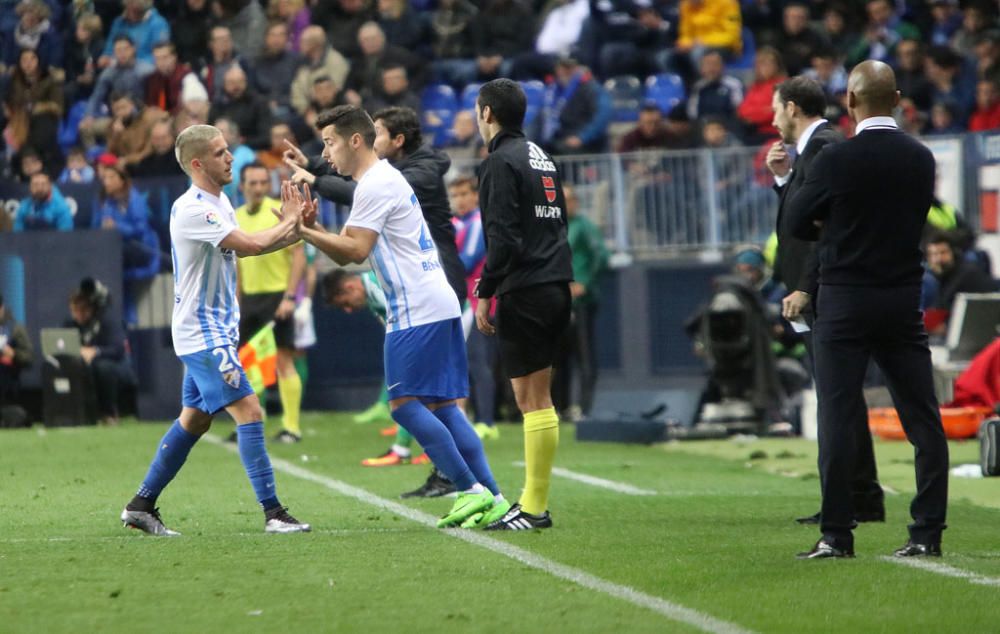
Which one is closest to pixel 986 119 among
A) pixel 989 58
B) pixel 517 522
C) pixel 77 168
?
pixel 989 58

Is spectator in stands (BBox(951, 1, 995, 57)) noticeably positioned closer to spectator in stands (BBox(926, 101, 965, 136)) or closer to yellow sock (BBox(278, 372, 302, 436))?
spectator in stands (BBox(926, 101, 965, 136))

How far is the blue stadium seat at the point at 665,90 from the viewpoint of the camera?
22453 millimetres

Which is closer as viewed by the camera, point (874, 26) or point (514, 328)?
point (514, 328)

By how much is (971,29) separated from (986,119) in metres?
2.53

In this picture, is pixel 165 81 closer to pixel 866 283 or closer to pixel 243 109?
pixel 243 109

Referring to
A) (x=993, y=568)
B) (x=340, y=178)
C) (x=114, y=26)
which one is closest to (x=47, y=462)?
(x=340, y=178)

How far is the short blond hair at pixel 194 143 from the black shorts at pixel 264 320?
6253 millimetres

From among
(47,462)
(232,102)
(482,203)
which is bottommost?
(47,462)

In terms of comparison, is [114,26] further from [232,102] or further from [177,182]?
[177,182]

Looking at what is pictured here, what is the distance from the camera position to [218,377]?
8.80 m

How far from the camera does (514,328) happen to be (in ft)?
29.4

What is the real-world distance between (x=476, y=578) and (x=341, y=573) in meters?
0.58

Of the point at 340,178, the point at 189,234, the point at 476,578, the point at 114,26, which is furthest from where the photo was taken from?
the point at 114,26

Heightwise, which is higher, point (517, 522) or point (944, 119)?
point (944, 119)
